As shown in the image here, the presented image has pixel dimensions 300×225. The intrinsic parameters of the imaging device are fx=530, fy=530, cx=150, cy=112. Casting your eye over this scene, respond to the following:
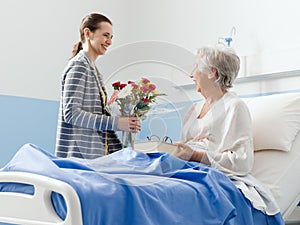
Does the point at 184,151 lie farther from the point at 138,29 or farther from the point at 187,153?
the point at 138,29

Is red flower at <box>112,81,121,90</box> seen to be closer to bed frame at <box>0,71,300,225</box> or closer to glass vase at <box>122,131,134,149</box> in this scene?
glass vase at <box>122,131,134,149</box>

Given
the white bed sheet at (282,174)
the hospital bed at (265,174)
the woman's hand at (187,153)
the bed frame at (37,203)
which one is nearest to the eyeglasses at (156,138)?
the woman's hand at (187,153)

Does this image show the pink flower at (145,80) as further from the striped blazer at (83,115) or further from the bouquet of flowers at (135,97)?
the striped blazer at (83,115)

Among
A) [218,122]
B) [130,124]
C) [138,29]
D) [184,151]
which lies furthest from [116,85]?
[138,29]

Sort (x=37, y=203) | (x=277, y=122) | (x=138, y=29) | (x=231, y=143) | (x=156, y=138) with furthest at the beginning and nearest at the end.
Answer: (x=138, y=29) → (x=277, y=122) → (x=231, y=143) → (x=156, y=138) → (x=37, y=203)

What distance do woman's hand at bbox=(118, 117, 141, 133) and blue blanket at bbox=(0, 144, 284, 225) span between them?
9 centimetres

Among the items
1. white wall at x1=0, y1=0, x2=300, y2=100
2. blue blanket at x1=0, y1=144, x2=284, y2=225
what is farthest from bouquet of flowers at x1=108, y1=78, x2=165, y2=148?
white wall at x1=0, y1=0, x2=300, y2=100

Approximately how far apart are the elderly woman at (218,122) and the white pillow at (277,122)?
15cm

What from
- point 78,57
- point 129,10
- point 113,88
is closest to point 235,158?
point 113,88

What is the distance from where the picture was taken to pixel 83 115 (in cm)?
222

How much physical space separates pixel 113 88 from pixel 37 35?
66.9 inches

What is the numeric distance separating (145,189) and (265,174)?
66cm

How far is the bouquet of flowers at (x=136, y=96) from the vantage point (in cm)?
179

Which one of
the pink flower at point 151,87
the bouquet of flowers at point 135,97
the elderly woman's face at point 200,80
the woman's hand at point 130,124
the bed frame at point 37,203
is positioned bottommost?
the bed frame at point 37,203
